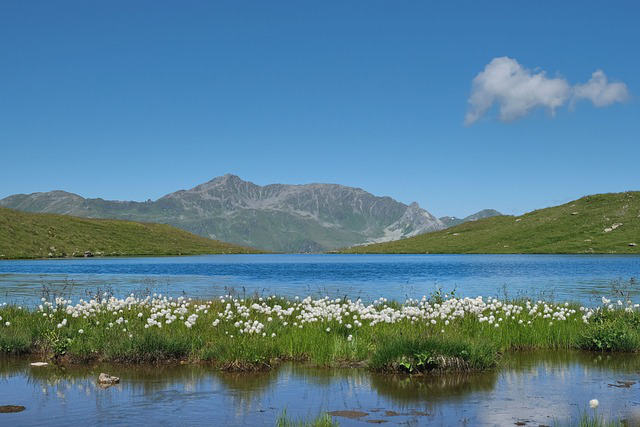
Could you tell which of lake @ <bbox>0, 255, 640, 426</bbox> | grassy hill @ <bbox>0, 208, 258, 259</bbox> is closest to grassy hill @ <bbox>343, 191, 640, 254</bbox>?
grassy hill @ <bbox>0, 208, 258, 259</bbox>

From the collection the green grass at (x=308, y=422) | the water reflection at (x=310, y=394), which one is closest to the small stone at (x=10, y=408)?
the water reflection at (x=310, y=394)

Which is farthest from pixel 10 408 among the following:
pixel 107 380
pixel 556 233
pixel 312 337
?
pixel 556 233

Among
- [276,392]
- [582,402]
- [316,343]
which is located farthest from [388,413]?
[316,343]

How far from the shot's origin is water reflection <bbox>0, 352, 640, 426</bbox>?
38.8 ft

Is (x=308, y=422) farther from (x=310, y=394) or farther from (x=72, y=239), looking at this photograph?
(x=72, y=239)

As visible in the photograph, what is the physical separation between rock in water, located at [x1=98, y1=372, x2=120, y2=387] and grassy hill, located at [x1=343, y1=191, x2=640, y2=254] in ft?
399

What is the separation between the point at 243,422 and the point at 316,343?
757 cm

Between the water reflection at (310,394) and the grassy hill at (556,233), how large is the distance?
11633 cm

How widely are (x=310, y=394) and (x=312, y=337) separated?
5240 mm

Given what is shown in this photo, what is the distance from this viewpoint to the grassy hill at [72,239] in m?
135

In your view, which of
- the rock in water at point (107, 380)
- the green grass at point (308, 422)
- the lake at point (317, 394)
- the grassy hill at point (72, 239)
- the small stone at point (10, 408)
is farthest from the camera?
the grassy hill at point (72, 239)

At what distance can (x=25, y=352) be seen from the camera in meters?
19.8

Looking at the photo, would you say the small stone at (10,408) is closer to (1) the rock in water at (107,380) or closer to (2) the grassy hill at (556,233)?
(1) the rock in water at (107,380)

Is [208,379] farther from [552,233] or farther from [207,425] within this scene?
[552,233]
